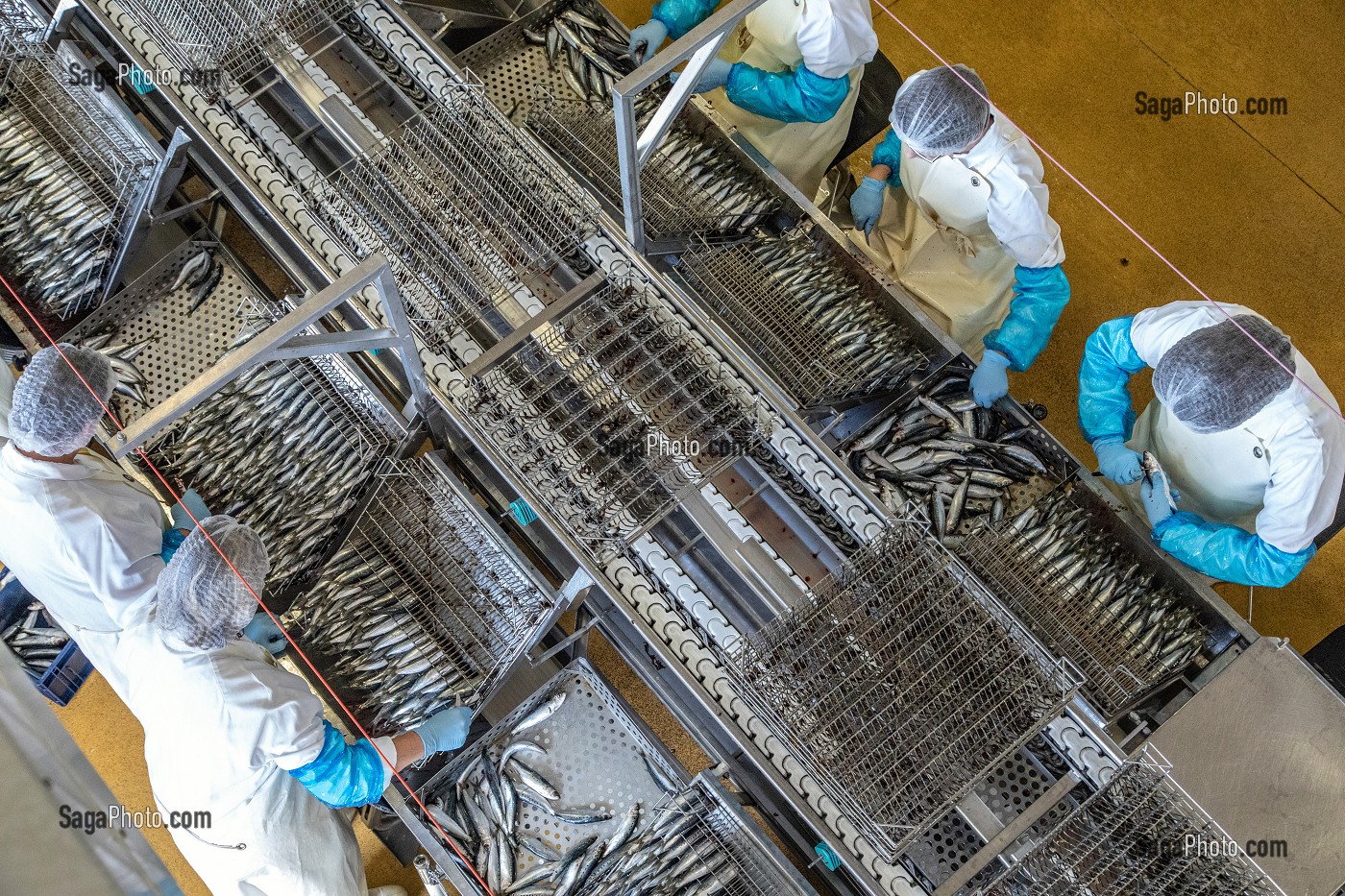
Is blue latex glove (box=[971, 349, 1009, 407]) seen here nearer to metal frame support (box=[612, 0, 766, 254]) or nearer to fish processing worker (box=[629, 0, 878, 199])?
fish processing worker (box=[629, 0, 878, 199])

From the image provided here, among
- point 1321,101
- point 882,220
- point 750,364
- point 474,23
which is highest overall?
point 474,23

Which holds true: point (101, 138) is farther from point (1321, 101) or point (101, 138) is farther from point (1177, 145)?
point (1321, 101)

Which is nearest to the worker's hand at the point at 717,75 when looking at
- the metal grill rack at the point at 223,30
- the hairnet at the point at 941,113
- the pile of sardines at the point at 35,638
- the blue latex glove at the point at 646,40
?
the blue latex glove at the point at 646,40

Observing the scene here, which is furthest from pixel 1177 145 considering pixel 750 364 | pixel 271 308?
pixel 271 308

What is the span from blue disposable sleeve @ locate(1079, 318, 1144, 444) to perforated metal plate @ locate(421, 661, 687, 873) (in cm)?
211

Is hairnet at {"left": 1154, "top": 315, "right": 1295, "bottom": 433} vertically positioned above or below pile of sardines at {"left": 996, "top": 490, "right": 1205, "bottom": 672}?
above

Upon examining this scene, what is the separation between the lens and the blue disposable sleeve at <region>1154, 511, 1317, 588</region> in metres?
3.48

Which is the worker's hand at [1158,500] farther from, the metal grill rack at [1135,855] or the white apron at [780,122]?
the white apron at [780,122]

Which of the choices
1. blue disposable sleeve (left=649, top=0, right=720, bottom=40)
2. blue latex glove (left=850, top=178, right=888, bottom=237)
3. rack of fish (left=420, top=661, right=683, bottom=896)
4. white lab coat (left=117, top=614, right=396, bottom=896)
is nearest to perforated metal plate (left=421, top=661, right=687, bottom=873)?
rack of fish (left=420, top=661, right=683, bottom=896)

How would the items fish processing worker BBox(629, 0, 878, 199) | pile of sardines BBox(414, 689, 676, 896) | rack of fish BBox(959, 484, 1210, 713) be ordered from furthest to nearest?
fish processing worker BBox(629, 0, 878, 199) < pile of sardines BBox(414, 689, 676, 896) < rack of fish BBox(959, 484, 1210, 713)

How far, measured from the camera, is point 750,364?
3.35 meters

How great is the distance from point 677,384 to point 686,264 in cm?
88

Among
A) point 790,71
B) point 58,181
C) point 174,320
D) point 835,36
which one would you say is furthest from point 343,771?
point 790,71

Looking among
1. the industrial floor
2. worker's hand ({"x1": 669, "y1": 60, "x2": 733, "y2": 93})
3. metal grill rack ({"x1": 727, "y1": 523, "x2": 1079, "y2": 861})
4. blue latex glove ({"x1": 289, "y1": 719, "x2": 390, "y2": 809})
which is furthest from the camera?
the industrial floor
